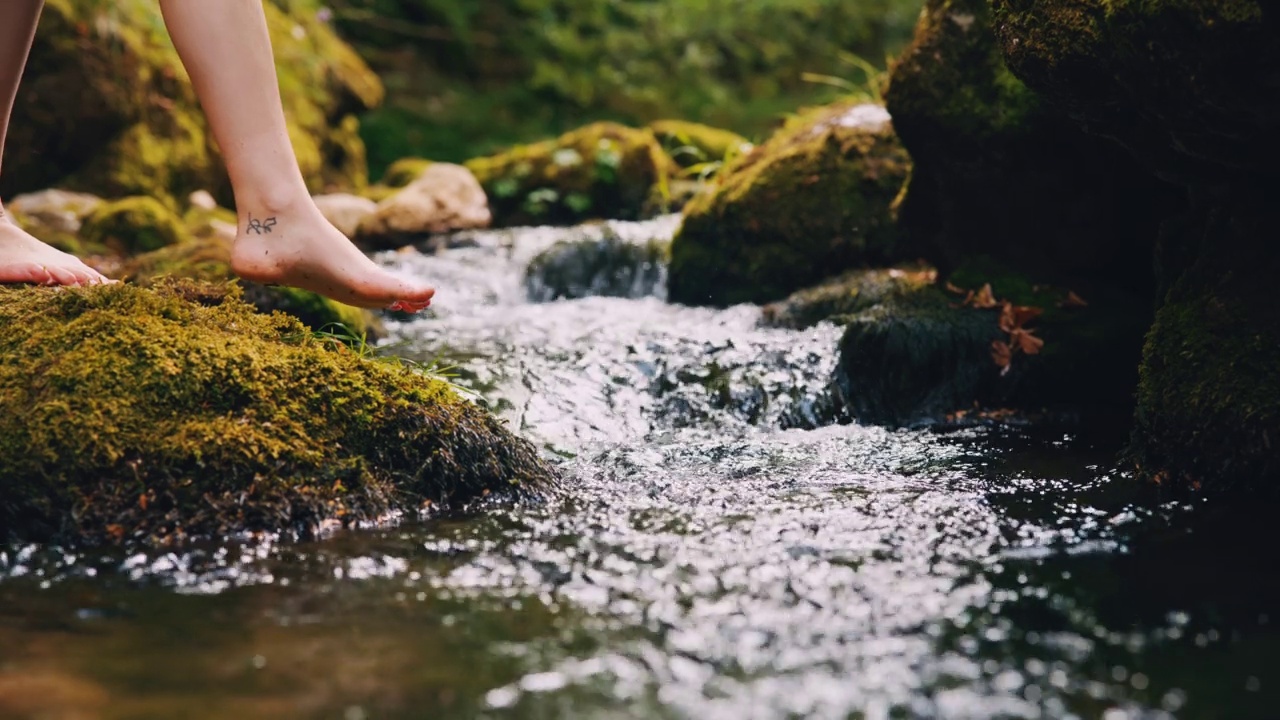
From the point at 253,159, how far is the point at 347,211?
19.8 feet

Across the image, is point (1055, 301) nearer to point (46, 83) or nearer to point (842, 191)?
point (842, 191)

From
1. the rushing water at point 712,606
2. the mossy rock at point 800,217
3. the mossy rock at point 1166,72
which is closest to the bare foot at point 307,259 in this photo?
the rushing water at point 712,606

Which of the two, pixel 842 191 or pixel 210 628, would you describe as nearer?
pixel 210 628

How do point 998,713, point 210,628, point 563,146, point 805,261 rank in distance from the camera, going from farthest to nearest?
point 563,146, point 805,261, point 210,628, point 998,713

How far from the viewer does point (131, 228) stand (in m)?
6.37

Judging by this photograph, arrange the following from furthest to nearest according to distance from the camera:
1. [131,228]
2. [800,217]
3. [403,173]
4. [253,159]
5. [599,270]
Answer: [403,173]
[599,270]
[131,228]
[800,217]
[253,159]

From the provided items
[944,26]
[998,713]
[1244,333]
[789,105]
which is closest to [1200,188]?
[1244,333]

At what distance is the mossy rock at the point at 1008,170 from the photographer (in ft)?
13.4

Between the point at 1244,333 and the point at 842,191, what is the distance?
3.07 m

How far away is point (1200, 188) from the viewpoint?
2885mm

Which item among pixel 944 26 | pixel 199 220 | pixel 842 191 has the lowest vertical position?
pixel 199 220

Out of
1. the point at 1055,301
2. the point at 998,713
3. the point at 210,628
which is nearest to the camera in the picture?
the point at 998,713

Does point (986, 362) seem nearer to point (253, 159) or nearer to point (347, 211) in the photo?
point (253, 159)

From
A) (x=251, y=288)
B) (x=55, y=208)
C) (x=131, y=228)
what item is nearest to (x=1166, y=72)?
(x=251, y=288)
